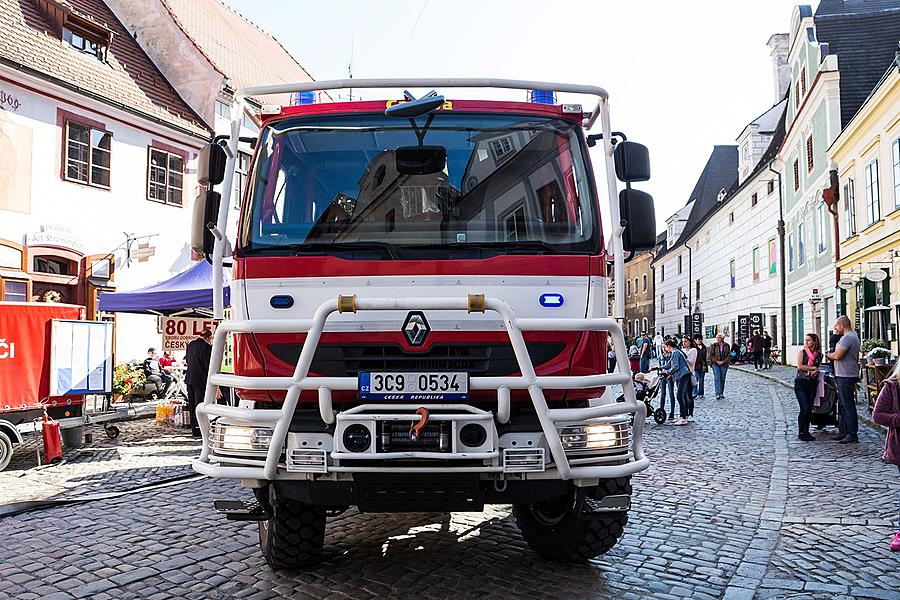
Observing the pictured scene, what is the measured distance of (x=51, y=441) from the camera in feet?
31.1

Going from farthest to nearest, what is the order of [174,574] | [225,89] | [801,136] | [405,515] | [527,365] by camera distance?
1. [801,136]
2. [225,89]
3. [405,515]
4. [174,574]
5. [527,365]

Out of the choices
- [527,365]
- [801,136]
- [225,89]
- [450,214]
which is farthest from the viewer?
[801,136]

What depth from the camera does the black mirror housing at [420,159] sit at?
4.81 metres

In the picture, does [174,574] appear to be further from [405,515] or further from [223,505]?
[405,515]

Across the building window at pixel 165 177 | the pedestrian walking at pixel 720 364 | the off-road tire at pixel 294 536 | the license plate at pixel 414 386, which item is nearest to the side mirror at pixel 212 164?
the license plate at pixel 414 386

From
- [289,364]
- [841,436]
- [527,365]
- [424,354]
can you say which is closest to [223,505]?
[289,364]

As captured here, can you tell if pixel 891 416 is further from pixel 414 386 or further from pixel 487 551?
pixel 414 386

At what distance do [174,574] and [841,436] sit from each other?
9.32 meters

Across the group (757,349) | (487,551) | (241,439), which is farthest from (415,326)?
(757,349)

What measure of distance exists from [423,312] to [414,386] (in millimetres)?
410

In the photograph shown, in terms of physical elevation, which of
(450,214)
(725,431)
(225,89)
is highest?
(225,89)

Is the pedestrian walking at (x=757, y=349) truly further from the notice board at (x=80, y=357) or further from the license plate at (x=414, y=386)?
the license plate at (x=414, y=386)

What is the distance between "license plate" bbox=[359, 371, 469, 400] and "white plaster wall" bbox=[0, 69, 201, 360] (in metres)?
14.4

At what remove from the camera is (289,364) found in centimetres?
438
